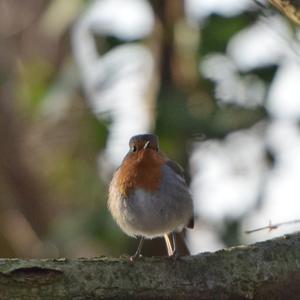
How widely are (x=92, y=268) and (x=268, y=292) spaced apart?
27.3 inches

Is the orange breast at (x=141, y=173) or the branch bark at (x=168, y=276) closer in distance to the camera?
the branch bark at (x=168, y=276)

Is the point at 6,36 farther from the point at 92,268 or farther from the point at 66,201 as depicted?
the point at 92,268

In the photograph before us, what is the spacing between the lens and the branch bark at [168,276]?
370 cm

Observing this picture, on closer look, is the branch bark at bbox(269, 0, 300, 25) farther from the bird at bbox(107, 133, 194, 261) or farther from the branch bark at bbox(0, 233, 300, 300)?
the bird at bbox(107, 133, 194, 261)

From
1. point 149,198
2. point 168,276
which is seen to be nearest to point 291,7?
point 168,276

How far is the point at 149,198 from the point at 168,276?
0.92m

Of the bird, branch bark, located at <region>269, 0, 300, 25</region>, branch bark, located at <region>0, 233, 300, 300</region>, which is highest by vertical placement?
branch bark, located at <region>269, 0, 300, 25</region>

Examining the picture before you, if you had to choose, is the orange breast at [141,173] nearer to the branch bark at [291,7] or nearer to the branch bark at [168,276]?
the branch bark at [168,276]

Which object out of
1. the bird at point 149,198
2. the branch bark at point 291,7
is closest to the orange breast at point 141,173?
the bird at point 149,198

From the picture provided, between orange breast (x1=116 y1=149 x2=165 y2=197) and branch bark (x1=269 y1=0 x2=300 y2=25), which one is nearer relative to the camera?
branch bark (x1=269 y1=0 x2=300 y2=25)

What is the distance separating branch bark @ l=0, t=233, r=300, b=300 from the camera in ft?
12.1

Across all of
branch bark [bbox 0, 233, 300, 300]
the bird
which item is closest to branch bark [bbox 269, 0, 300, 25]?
branch bark [bbox 0, 233, 300, 300]

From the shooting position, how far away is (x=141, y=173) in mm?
4836

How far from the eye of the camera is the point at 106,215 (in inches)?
270
